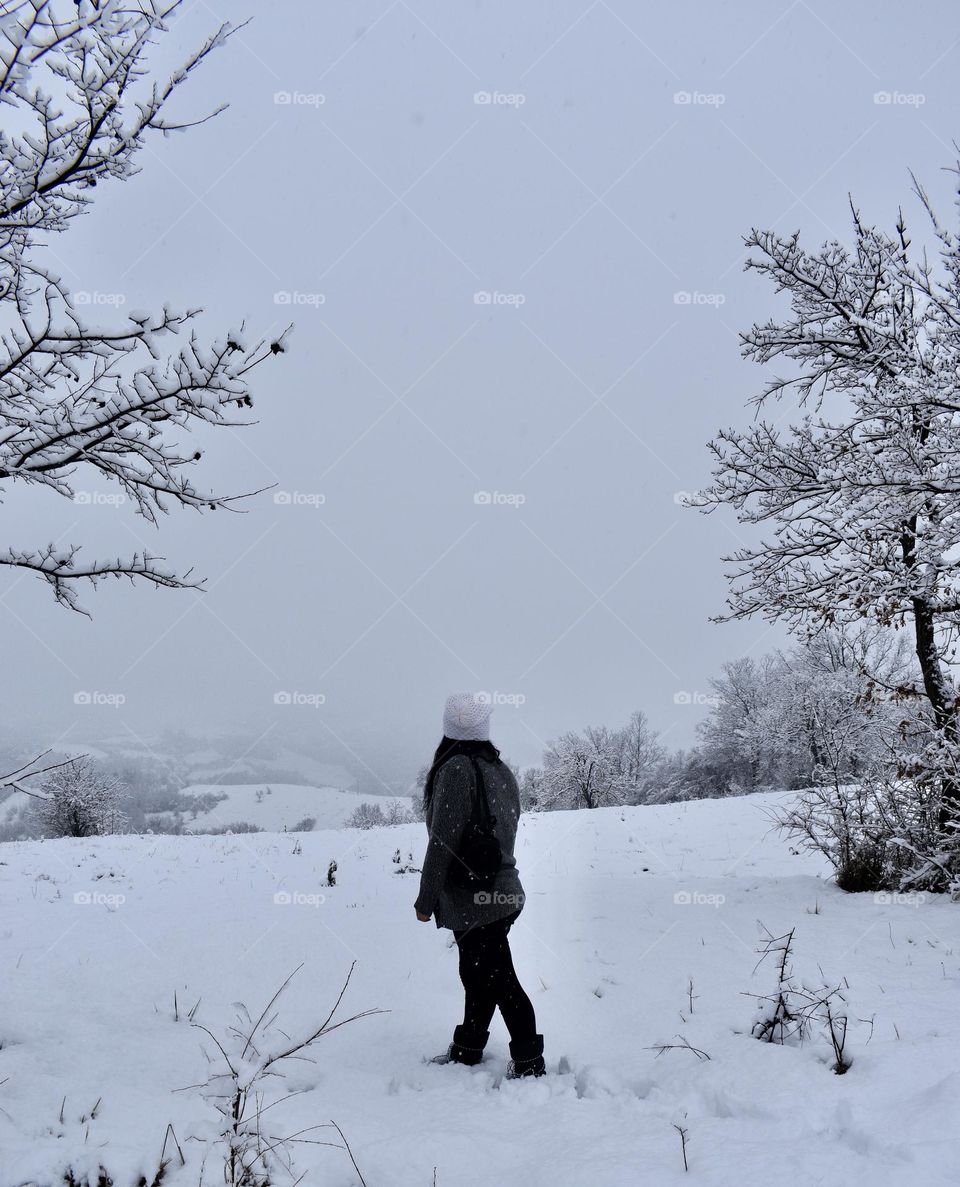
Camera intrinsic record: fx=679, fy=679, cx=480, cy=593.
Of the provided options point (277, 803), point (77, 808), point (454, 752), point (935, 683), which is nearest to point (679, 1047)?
point (454, 752)

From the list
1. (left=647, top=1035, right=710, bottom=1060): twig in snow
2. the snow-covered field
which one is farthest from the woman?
(left=647, top=1035, right=710, bottom=1060): twig in snow

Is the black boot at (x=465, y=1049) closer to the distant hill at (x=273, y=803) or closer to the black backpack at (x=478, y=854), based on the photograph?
the black backpack at (x=478, y=854)

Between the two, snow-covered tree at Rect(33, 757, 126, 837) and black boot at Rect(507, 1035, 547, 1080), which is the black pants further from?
snow-covered tree at Rect(33, 757, 126, 837)

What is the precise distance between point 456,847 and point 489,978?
689mm

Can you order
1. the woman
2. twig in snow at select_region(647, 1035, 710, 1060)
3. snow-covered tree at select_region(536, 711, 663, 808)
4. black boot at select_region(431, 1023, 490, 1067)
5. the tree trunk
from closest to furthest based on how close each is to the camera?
twig in snow at select_region(647, 1035, 710, 1060), the woman, black boot at select_region(431, 1023, 490, 1067), the tree trunk, snow-covered tree at select_region(536, 711, 663, 808)

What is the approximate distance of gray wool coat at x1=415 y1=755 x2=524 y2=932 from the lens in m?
3.65

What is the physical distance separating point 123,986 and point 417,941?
7.40 feet

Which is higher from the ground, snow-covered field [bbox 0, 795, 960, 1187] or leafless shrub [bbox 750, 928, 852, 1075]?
leafless shrub [bbox 750, 928, 852, 1075]

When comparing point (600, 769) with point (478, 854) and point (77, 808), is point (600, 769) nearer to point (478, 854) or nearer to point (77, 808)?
point (77, 808)

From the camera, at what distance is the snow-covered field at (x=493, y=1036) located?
2617 millimetres

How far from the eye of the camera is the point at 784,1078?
3121 millimetres

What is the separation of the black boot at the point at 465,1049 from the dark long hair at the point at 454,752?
1217 mm

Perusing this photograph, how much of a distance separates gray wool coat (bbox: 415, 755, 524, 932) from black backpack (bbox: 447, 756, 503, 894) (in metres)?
0.02

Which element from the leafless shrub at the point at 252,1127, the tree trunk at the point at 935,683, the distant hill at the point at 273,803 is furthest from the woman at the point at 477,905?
the distant hill at the point at 273,803
